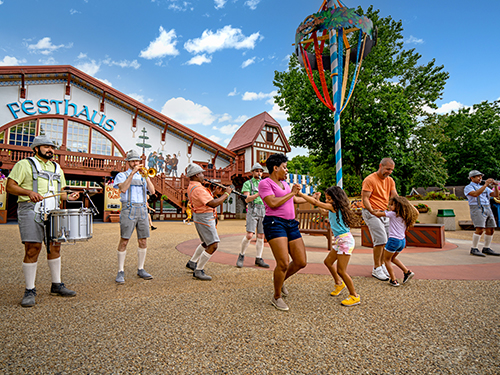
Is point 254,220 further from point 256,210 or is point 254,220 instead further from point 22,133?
point 22,133

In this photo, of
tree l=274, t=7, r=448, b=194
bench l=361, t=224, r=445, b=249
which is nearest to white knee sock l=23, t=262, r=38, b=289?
bench l=361, t=224, r=445, b=249

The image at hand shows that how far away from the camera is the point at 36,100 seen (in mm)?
19359

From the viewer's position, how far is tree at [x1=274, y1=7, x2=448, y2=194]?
18484 mm

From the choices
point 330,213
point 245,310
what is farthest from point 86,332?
point 330,213

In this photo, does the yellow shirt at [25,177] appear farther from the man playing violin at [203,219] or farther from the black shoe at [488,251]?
the black shoe at [488,251]

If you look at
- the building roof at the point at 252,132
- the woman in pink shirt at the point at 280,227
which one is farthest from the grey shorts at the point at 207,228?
the building roof at the point at 252,132

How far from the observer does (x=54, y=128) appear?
1972 centimetres

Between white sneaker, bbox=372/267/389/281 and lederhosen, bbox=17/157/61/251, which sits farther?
white sneaker, bbox=372/267/389/281

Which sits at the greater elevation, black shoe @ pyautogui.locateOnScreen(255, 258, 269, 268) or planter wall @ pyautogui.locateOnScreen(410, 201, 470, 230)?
planter wall @ pyautogui.locateOnScreen(410, 201, 470, 230)

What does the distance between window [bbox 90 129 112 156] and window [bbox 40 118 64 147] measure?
6.68 feet

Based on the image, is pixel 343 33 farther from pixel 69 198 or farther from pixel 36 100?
pixel 36 100

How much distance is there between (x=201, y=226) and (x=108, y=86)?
2097cm

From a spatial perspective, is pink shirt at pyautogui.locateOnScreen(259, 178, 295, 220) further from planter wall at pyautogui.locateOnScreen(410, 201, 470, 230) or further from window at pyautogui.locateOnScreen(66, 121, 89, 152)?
window at pyautogui.locateOnScreen(66, 121, 89, 152)

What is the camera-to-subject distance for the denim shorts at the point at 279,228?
3166mm
